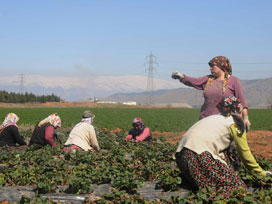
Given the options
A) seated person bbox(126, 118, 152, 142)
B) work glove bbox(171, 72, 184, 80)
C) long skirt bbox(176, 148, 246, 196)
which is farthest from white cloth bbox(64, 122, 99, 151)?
long skirt bbox(176, 148, 246, 196)

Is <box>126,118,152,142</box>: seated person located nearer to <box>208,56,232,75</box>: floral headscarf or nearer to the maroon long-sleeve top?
the maroon long-sleeve top

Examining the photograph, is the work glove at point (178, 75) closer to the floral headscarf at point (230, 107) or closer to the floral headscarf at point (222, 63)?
the floral headscarf at point (222, 63)

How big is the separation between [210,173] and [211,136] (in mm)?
404

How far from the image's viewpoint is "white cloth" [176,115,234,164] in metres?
4.33

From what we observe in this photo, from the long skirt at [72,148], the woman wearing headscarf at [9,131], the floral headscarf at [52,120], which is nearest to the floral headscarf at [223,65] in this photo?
the long skirt at [72,148]

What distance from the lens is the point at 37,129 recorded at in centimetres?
870

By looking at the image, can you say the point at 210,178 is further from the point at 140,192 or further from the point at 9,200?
the point at 9,200

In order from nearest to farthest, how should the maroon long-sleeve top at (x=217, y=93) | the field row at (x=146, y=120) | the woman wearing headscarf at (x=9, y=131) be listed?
the maroon long-sleeve top at (x=217, y=93)
the woman wearing headscarf at (x=9, y=131)
the field row at (x=146, y=120)

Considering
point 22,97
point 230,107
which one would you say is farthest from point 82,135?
point 22,97

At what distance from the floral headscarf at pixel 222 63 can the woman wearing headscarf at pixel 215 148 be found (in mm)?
1108

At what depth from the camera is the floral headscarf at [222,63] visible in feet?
17.8

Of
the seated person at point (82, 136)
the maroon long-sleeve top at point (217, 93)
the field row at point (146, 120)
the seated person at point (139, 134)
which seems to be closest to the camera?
the maroon long-sleeve top at point (217, 93)

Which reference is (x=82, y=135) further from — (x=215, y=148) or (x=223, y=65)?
(x=215, y=148)

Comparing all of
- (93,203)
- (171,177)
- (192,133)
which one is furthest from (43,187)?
(192,133)
